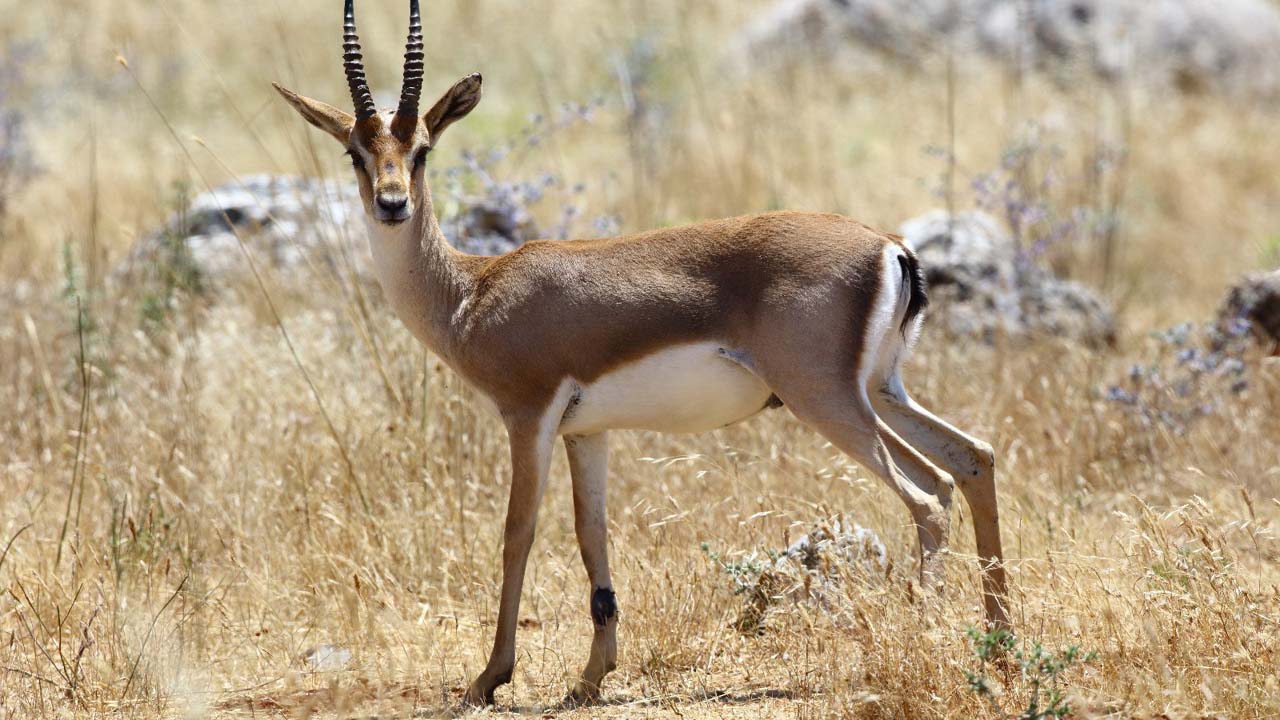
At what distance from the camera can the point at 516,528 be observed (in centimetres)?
546

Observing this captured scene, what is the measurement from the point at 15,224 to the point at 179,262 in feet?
17.0

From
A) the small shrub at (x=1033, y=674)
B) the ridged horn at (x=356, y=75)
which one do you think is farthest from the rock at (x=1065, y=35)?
the small shrub at (x=1033, y=674)

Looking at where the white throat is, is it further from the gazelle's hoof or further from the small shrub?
the small shrub

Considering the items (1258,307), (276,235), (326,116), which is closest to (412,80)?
(326,116)

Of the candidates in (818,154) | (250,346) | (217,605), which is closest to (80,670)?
(217,605)

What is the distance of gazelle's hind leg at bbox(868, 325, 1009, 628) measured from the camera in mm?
5434

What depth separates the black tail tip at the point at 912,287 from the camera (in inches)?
212

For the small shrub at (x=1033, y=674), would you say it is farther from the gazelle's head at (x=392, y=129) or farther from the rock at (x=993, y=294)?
the rock at (x=993, y=294)

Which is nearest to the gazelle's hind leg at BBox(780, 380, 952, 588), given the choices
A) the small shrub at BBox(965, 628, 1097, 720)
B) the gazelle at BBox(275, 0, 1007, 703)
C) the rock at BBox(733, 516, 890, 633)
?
the gazelle at BBox(275, 0, 1007, 703)

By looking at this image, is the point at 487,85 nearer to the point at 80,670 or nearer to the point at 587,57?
the point at 587,57

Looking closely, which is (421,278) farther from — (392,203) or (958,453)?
(958,453)

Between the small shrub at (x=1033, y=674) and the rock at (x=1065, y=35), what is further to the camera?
the rock at (x=1065, y=35)

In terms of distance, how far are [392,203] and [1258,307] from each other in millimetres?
6228

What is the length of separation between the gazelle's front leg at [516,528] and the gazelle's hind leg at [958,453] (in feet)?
4.41
